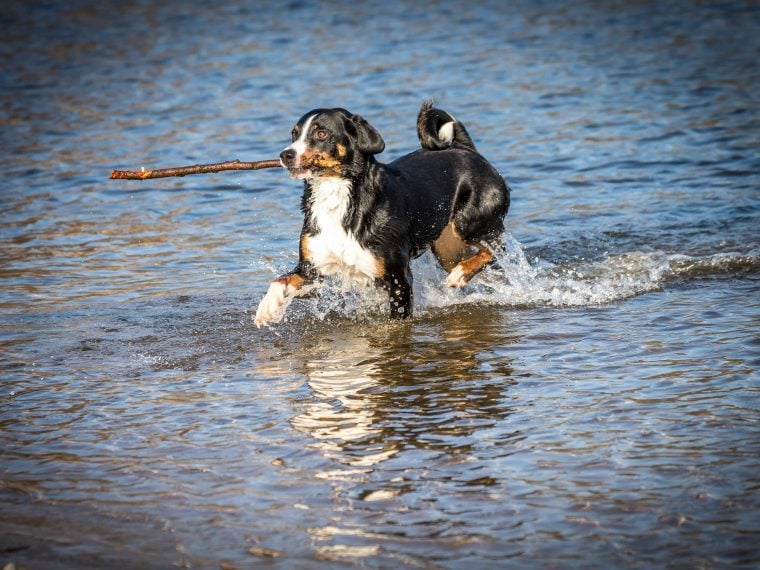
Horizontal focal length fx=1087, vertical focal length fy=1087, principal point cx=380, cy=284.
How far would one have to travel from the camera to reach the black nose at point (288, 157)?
21.6ft

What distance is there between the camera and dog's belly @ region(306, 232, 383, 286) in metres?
6.92

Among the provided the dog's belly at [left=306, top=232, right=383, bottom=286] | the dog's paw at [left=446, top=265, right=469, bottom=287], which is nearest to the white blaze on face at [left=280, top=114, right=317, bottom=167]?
the dog's belly at [left=306, top=232, right=383, bottom=286]

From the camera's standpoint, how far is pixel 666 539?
401cm

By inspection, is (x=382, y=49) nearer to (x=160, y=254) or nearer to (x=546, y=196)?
(x=546, y=196)

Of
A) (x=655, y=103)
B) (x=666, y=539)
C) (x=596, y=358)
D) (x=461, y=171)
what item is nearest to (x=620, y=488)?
(x=666, y=539)

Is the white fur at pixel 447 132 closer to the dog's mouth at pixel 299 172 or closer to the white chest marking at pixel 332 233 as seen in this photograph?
the white chest marking at pixel 332 233

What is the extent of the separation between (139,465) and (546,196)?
644 cm

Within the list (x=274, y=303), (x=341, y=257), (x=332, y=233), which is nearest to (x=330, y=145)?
(x=332, y=233)

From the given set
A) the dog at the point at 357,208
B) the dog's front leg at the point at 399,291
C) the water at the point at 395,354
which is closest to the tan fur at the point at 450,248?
the water at the point at 395,354

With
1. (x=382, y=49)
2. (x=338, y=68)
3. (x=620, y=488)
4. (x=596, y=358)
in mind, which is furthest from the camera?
(x=382, y=49)

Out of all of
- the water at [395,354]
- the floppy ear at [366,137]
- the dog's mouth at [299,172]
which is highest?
the floppy ear at [366,137]

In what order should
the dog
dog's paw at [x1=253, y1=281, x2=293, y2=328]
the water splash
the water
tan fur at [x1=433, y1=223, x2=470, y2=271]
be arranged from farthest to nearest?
tan fur at [x1=433, y1=223, x2=470, y2=271], the water splash, dog's paw at [x1=253, y1=281, x2=293, y2=328], the dog, the water

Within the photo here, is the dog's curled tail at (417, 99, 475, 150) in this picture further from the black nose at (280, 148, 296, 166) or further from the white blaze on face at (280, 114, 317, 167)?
the black nose at (280, 148, 296, 166)

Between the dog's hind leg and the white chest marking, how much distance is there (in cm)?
115
